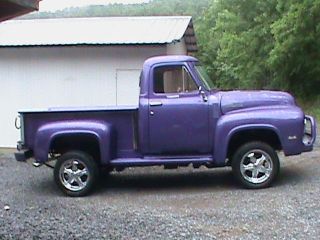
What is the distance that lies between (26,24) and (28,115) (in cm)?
1037

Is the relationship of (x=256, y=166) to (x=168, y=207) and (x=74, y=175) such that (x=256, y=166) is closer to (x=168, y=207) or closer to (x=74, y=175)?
(x=168, y=207)

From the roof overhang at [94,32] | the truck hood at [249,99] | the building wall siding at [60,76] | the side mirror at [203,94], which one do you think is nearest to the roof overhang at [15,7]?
the side mirror at [203,94]

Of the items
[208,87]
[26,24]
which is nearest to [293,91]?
[26,24]

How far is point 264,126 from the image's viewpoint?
923 centimetres

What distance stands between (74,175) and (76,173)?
0.15 ft

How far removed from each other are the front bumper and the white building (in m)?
5.74

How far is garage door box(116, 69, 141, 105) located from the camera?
1548 centimetres

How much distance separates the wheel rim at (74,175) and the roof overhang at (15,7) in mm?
4376

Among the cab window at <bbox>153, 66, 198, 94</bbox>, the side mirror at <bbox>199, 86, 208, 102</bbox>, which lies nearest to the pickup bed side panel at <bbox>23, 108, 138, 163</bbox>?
the cab window at <bbox>153, 66, 198, 94</bbox>

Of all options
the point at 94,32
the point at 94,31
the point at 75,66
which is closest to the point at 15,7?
the point at 75,66

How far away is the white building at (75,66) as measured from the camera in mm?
15484

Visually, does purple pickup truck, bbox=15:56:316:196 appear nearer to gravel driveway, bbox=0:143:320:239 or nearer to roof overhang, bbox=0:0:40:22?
gravel driveway, bbox=0:143:320:239

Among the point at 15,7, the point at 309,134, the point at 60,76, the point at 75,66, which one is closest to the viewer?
the point at 15,7

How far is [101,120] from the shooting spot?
9.51m
